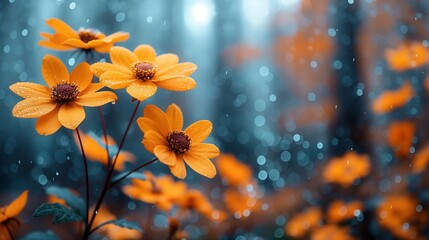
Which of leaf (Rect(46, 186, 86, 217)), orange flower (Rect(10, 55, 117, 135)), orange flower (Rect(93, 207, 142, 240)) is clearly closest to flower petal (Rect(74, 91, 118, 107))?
orange flower (Rect(10, 55, 117, 135))

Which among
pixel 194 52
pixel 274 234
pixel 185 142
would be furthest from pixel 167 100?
pixel 185 142

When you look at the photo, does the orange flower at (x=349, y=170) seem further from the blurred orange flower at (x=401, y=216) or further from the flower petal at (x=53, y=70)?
the flower petal at (x=53, y=70)

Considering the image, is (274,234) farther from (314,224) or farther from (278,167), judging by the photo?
(278,167)

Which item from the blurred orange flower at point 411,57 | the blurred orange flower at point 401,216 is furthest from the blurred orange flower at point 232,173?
the blurred orange flower at point 411,57

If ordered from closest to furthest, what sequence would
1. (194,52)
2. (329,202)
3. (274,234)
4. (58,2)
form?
(58,2) → (274,234) → (329,202) → (194,52)

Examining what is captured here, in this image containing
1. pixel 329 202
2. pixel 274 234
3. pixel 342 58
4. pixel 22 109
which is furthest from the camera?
pixel 342 58

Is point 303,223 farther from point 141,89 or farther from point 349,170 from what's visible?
point 141,89
